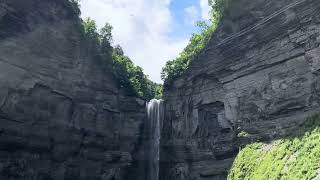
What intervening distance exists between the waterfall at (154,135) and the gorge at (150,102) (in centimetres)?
9

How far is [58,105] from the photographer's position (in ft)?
91.9

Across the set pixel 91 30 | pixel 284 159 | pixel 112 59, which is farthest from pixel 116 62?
pixel 284 159

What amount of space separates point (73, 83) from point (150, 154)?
880 cm

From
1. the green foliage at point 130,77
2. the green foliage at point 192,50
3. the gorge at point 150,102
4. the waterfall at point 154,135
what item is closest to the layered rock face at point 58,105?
the gorge at point 150,102

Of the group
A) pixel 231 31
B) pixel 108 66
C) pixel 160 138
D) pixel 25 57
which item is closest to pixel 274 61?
pixel 231 31

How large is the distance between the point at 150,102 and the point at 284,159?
1558 cm

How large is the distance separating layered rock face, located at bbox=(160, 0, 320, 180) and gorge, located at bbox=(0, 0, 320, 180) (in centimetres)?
8

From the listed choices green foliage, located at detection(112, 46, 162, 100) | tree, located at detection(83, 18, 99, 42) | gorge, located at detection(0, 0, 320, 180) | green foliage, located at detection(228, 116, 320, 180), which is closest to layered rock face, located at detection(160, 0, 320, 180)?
gorge, located at detection(0, 0, 320, 180)

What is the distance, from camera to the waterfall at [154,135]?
103 ft

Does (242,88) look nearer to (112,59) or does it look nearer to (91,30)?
(112,59)

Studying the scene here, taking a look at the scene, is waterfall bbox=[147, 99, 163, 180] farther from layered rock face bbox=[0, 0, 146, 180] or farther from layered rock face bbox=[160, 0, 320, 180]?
layered rock face bbox=[0, 0, 146, 180]

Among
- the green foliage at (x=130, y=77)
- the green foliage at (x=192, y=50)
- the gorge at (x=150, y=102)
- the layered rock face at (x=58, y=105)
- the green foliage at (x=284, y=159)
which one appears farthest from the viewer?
the green foliage at (x=130, y=77)

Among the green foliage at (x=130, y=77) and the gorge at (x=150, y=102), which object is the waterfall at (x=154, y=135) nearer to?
the gorge at (x=150, y=102)

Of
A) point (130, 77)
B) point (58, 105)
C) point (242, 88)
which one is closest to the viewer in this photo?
point (242, 88)
